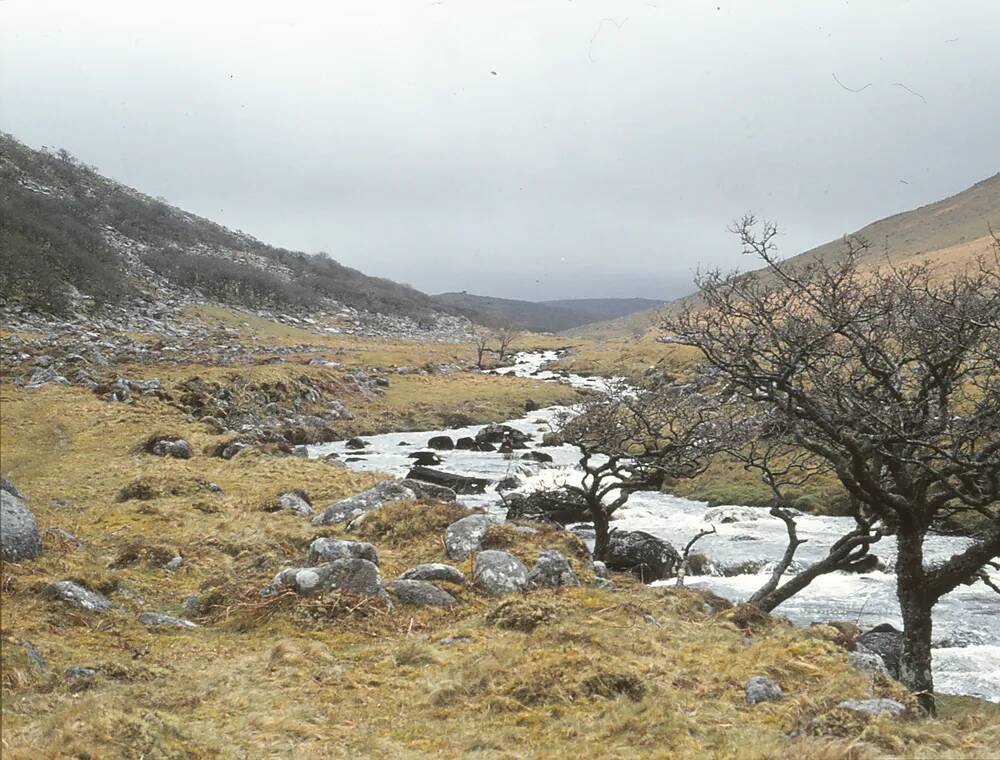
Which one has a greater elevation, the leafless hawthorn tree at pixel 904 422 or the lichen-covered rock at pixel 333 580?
the leafless hawthorn tree at pixel 904 422

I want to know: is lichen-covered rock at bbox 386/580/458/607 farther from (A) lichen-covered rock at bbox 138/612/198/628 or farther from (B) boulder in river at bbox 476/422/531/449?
(B) boulder in river at bbox 476/422/531/449

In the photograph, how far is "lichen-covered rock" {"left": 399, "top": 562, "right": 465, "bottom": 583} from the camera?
1232 centimetres

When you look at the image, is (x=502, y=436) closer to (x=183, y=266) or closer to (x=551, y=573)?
(x=551, y=573)

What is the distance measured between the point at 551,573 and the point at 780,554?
12.7 metres

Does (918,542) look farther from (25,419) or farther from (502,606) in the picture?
(25,419)

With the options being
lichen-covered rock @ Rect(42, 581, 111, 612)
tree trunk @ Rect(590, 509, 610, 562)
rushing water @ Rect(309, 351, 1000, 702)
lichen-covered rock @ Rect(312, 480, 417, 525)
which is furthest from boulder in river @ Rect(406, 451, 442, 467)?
lichen-covered rock @ Rect(42, 581, 111, 612)

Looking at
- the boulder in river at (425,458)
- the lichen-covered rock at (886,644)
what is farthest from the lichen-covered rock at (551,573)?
the boulder in river at (425,458)

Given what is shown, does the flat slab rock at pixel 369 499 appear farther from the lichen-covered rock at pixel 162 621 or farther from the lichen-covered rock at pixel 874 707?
the lichen-covered rock at pixel 874 707

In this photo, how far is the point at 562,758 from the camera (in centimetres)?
642

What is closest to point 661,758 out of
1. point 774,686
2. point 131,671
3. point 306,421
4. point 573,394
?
point 774,686

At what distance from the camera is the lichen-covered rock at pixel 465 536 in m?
14.3

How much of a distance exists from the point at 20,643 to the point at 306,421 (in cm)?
3664

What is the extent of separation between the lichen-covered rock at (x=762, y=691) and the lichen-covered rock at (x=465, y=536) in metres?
6.93

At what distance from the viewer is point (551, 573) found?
42.6ft
